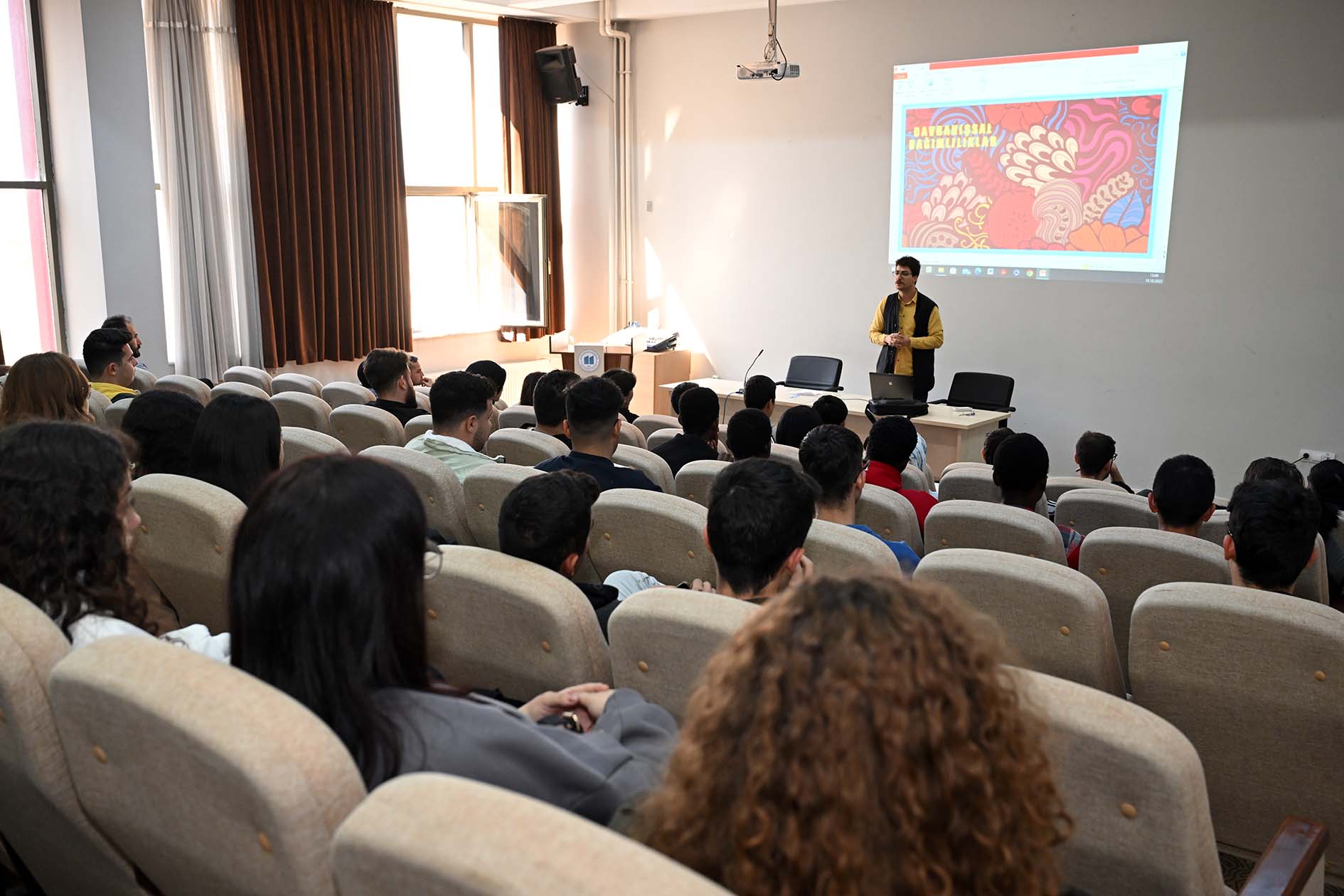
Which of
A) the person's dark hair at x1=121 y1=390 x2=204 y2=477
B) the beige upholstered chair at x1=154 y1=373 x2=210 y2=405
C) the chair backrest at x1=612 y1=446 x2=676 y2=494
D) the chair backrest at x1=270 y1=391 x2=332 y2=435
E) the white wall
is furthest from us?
the white wall

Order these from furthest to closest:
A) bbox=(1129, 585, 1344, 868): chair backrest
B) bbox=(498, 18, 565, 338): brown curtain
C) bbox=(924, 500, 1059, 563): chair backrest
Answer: bbox=(498, 18, 565, 338): brown curtain → bbox=(924, 500, 1059, 563): chair backrest → bbox=(1129, 585, 1344, 868): chair backrest

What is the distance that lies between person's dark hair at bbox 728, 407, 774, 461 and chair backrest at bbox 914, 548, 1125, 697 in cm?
175

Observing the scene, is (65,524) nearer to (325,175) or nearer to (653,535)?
(653,535)

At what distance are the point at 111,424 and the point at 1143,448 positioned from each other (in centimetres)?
644

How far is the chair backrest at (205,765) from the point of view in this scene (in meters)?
1.06

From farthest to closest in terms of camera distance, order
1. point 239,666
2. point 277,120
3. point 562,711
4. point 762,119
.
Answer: point 762,119
point 277,120
point 562,711
point 239,666

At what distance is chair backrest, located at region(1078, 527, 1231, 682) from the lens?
2.66 m

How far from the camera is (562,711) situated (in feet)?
5.60

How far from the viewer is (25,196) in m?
7.36

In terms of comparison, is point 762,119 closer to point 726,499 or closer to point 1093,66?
point 1093,66

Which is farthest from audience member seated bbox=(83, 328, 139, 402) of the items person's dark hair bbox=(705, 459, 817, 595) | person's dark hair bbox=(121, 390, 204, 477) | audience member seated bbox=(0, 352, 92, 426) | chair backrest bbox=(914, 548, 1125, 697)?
chair backrest bbox=(914, 548, 1125, 697)

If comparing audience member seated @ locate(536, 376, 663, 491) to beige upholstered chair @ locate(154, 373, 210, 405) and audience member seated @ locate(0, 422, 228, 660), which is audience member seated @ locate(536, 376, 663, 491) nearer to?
audience member seated @ locate(0, 422, 228, 660)

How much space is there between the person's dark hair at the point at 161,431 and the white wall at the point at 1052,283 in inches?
250

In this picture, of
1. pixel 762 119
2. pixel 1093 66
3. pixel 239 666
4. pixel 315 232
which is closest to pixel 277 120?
pixel 315 232
